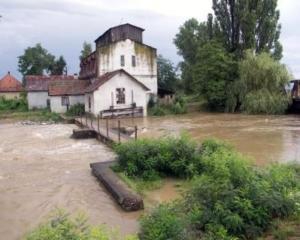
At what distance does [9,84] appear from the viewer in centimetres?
5994

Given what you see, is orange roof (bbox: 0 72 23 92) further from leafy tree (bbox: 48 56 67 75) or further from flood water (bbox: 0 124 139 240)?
flood water (bbox: 0 124 139 240)

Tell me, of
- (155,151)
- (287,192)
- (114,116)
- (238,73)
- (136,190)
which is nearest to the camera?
(287,192)

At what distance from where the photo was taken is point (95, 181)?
1262cm

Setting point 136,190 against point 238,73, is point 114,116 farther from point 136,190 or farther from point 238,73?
point 136,190

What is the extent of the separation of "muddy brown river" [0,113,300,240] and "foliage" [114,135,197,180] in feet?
1.67

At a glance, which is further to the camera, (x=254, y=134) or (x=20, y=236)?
(x=254, y=134)

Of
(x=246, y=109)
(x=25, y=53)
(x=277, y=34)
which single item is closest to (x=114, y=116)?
(x=246, y=109)

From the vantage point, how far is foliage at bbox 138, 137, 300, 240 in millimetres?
6820

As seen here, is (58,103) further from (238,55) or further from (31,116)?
(238,55)

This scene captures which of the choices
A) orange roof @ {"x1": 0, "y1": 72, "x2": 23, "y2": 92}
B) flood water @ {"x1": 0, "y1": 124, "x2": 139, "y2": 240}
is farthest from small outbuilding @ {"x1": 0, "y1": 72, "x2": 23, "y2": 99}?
flood water @ {"x1": 0, "y1": 124, "x2": 139, "y2": 240}

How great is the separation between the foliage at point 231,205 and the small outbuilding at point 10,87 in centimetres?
5356

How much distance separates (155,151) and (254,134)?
1148 cm

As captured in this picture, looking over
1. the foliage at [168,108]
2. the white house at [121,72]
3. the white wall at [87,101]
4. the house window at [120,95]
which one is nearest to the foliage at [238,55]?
the foliage at [168,108]

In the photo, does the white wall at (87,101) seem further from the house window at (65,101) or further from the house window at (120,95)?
the house window at (65,101)
